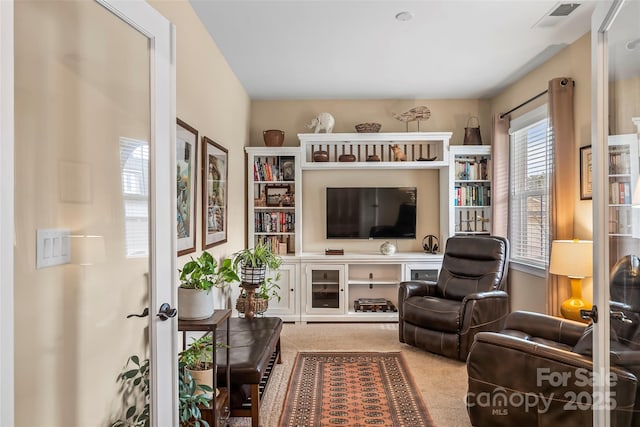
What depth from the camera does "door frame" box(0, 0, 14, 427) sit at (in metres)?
0.94

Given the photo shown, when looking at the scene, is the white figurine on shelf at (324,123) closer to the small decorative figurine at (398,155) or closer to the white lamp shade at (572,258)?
the small decorative figurine at (398,155)

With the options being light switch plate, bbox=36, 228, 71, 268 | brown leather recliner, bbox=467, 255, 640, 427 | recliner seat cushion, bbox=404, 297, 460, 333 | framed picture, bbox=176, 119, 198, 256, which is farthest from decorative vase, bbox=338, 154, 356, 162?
light switch plate, bbox=36, 228, 71, 268

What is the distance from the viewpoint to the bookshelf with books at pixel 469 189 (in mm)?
4773

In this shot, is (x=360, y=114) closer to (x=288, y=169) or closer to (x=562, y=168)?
(x=288, y=169)

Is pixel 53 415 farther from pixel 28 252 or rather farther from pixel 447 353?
Answer: pixel 447 353

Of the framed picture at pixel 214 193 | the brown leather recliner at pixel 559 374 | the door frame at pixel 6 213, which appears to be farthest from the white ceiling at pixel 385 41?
the brown leather recliner at pixel 559 374

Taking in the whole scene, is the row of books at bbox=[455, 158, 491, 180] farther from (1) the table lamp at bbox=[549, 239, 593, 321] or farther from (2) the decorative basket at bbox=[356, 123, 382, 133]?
(1) the table lamp at bbox=[549, 239, 593, 321]

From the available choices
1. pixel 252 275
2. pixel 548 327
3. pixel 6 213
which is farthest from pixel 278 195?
pixel 6 213

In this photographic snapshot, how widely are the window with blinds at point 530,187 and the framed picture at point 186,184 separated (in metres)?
2.94

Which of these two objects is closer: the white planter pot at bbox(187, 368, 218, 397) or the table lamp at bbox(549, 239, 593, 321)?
the white planter pot at bbox(187, 368, 218, 397)

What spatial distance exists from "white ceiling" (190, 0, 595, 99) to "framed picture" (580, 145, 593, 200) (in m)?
0.93

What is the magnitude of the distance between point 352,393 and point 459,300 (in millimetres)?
1545

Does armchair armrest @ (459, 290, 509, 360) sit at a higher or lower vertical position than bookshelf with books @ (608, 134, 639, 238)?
lower

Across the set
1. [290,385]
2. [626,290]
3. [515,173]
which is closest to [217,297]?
[290,385]
